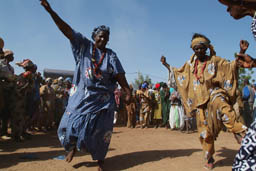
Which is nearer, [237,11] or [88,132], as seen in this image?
[237,11]

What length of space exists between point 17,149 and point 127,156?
256 centimetres

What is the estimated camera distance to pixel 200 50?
4.03 metres

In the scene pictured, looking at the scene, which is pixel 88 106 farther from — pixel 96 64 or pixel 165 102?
pixel 165 102

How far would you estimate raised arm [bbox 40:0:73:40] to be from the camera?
332cm

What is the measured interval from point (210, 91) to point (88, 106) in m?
2.22

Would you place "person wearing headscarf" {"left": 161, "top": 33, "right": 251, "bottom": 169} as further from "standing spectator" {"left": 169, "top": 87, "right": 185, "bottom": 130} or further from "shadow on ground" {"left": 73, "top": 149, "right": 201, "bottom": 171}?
"standing spectator" {"left": 169, "top": 87, "right": 185, "bottom": 130}

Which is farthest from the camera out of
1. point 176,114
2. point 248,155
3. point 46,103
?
point 176,114

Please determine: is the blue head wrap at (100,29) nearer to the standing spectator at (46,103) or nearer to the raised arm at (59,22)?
the raised arm at (59,22)

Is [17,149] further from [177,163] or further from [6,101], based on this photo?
[177,163]

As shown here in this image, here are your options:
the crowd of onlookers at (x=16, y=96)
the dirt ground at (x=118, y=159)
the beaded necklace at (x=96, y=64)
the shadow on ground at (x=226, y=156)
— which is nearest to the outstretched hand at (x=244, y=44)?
the beaded necklace at (x=96, y=64)

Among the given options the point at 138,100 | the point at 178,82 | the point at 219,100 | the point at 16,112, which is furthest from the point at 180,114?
the point at 16,112

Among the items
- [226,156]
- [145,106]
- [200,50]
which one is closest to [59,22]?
[200,50]

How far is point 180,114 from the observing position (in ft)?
32.0

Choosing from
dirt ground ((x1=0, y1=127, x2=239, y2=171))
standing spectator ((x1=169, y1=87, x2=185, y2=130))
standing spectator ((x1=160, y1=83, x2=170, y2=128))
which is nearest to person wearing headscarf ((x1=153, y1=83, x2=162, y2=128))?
standing spectator ((x1=160, y1=83, x2=170, y2=128))
